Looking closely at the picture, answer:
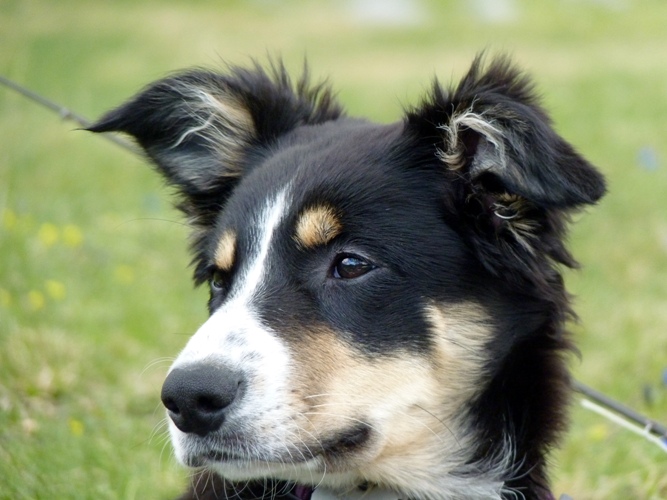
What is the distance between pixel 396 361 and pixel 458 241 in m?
0.53

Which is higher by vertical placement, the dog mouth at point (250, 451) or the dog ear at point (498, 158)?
the dog ear at point (498, 158)

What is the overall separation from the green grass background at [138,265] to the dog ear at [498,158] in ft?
0.92

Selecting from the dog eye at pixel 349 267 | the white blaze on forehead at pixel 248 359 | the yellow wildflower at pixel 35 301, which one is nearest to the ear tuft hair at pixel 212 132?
the dog eye at pixel 349 267

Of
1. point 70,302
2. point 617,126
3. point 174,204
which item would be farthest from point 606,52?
point 174,204

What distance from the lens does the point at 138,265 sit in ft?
26.8

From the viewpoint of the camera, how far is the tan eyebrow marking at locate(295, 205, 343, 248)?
3348 millimetres

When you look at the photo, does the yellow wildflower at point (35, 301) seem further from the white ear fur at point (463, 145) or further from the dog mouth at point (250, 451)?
the white ear fur at point (463, 145)

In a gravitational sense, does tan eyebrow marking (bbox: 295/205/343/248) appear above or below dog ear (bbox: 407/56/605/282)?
below

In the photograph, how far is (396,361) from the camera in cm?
323

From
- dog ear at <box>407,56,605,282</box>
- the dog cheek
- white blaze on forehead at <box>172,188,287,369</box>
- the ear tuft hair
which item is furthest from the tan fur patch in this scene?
the ear tuft hair

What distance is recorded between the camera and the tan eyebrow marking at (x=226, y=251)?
3555 mm

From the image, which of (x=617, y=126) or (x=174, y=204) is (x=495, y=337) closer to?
(x=174, y=204)

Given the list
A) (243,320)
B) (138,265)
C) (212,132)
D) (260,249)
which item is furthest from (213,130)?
(138,265)

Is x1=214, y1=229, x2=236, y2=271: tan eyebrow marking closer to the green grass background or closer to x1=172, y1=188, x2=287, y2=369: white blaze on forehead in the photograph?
x1=172, y1=188, x2=287, y2=369: white blaze on forehead
